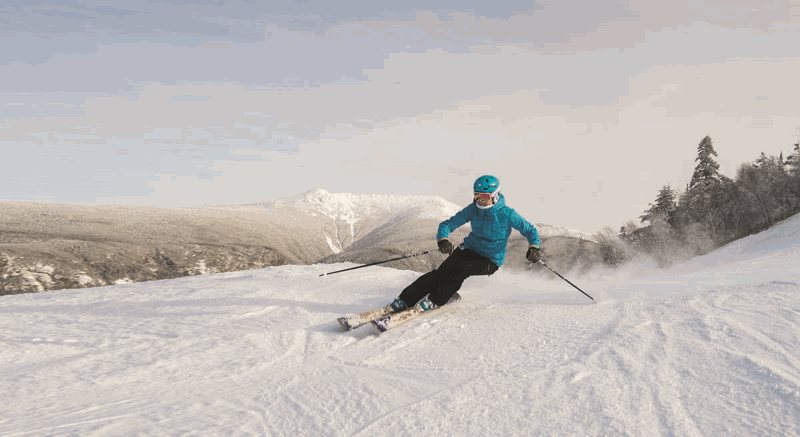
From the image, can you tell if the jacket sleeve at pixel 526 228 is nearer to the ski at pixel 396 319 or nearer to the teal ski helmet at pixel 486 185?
the teal ski helmet at pixel 486 185

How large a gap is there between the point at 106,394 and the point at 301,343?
2128mm

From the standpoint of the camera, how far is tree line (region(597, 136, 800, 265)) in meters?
47.2

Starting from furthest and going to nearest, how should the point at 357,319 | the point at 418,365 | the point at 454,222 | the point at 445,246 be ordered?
1. the point at 454,222
2. the point at 445,246
3. the point at 357,319
4. the point at 418,365

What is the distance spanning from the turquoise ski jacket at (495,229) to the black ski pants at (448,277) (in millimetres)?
151

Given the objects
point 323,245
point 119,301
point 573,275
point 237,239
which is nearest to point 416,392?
point 119,301

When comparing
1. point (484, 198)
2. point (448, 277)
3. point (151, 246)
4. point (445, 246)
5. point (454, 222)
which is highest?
point (151, 246)

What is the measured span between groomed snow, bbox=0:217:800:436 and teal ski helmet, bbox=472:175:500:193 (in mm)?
1866

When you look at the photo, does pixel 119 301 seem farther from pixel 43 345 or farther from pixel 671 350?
pixel 671 350

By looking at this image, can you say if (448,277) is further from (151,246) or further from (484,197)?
(151,246)

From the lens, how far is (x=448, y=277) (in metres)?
7.54

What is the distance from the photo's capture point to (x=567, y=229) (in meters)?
129

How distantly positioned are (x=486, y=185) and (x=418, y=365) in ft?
12.7

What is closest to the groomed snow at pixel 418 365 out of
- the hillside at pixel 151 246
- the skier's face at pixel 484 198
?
the skier's face at pixel 484 198

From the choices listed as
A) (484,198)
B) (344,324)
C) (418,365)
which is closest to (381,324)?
(344,324)
